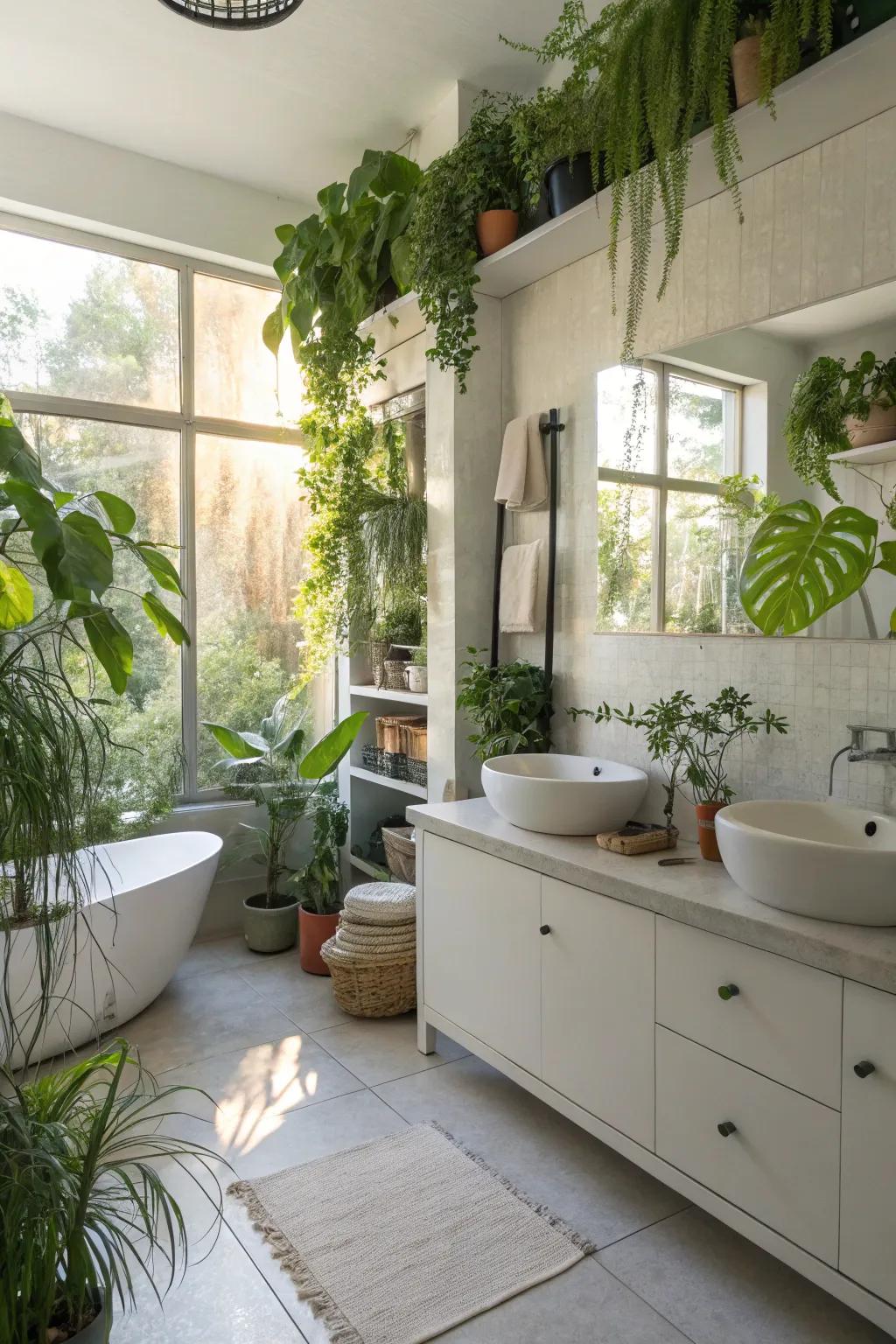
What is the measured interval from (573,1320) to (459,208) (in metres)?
3.10

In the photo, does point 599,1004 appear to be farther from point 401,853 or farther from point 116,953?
point 116,953

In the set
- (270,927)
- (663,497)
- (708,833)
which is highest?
(663,497)

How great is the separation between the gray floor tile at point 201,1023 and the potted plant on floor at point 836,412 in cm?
248

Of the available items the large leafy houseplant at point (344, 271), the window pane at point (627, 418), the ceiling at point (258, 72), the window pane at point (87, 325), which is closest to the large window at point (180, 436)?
the window pane at point (87, 325)

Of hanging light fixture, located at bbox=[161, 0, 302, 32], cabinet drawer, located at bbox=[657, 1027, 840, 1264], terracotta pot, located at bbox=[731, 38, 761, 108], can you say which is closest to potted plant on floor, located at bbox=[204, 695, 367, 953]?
cabinet drawer, located at bbox=[657, 1027, 840, 1264]

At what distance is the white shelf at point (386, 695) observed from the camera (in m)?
3.64

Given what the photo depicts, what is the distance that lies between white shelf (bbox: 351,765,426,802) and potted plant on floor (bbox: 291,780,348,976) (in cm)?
20

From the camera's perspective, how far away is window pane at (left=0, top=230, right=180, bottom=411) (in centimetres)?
367

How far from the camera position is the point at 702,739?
8.67ft

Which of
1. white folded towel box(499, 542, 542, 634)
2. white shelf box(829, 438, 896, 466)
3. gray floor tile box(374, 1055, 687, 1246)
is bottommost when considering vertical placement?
gray floor tile box(374, 1055, 687, 1246)

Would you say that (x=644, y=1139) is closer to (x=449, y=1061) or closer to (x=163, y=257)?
(x=449, y=1061)

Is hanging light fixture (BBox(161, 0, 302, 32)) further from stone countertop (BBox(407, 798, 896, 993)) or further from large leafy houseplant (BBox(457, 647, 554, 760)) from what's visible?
stone countertop (BBox(407, 798, 896, 993))

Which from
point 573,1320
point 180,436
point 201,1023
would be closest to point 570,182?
point 180,436

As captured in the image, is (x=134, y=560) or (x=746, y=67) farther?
(x=134, y=560)
